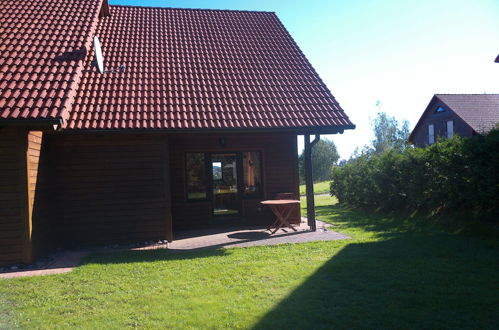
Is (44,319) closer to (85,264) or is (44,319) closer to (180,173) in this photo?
(85,264)

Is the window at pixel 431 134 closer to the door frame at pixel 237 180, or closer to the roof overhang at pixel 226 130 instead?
the roof overhang at pixel 226 130

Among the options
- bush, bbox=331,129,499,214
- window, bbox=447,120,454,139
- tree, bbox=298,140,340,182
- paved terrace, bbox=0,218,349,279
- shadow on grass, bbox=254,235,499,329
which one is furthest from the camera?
tree, bbox=298,140,340,182

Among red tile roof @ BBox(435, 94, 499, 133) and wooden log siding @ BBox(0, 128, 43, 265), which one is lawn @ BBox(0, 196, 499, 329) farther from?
red tile roof @ BBox(435, 94, 499, 133)

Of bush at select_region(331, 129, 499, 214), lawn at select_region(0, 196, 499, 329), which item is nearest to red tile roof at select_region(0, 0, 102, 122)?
lawn at select_region(0, 196, 499, 329)

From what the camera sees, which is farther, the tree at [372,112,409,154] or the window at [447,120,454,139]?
the tree at [372,112,409,154]

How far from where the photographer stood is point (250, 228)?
1013 cm

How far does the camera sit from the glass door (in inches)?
417

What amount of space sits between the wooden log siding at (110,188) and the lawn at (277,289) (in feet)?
3.89

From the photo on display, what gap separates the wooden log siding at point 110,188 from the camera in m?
8.44

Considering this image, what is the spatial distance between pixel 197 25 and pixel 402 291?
10891 millimetres

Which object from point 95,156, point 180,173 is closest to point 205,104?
point 180,173

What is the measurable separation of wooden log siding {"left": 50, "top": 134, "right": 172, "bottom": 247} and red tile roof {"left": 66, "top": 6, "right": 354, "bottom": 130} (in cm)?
69

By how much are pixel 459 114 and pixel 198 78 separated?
26083 millimetres

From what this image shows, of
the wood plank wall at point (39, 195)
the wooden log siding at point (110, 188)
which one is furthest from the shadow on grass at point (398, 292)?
the wood plank wall at point (39, 195)
